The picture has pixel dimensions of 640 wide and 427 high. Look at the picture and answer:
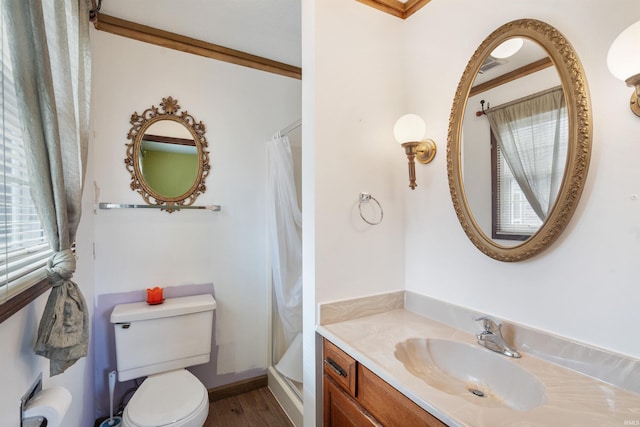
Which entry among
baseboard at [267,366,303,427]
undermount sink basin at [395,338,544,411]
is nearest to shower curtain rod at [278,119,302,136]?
undermount sink basin at [395,338,544,411]

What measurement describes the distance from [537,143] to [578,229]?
13.0 inches

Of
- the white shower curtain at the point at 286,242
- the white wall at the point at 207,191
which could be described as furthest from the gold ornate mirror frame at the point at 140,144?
the white shower curtain at the point at 286,242

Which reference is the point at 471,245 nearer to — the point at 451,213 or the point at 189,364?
the point at 451,213

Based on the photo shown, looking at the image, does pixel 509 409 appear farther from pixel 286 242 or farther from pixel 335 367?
pixel 286 242

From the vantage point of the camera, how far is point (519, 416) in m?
0.75

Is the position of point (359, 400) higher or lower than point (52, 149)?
lower

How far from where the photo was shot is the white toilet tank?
1703mm

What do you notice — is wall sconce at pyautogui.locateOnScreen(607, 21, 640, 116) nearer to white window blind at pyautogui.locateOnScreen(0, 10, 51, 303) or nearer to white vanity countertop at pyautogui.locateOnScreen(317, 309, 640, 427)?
white vanity countertop at pyautogui.locateOnScreen(317, 309, 640, 427)

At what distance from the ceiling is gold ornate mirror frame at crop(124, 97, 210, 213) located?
19.3 inches

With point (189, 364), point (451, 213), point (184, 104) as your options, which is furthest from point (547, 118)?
point (189, 364)

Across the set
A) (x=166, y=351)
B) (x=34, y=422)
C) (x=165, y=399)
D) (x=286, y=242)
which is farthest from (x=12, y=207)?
(x=286, y=242)

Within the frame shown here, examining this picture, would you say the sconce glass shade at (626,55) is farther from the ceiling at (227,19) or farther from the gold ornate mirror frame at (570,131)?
the ceiling at (227,19)

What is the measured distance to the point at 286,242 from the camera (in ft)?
6.88

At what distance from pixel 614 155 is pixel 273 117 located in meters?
2.02
